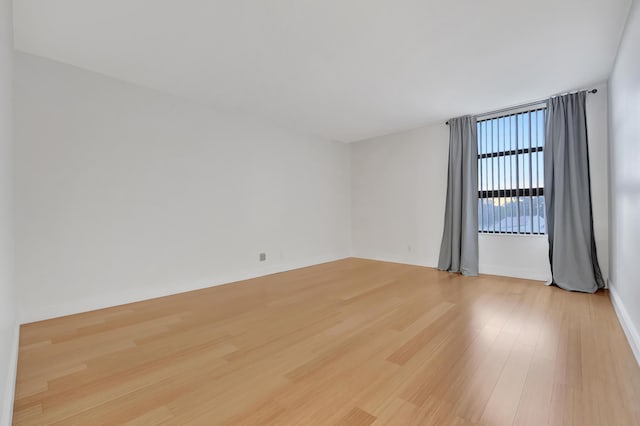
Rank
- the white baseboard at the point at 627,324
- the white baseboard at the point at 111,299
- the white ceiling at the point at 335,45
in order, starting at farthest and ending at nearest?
the white baseboard at the point at 111,299 → the white ceiling at the point at 335,45 → the white baseboard at the point at 627,324

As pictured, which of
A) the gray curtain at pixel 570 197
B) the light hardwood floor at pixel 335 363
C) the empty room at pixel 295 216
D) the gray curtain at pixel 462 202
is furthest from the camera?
the gray curtain at pixel 462 202

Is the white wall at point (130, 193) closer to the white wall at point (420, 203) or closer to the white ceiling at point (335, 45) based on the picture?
the white ceiling at point (335, 45)

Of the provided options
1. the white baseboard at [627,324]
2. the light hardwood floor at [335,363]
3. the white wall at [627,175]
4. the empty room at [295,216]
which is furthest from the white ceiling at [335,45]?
the light hardwood floor at [335,363]

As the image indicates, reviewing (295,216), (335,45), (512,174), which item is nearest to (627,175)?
(512,174)

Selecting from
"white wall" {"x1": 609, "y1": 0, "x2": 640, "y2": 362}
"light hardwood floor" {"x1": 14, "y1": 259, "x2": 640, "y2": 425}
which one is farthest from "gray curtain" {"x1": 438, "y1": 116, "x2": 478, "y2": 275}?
Result: "white wall" {"x1": 609, "y1": 0, "x2": 640, "y2": 362}

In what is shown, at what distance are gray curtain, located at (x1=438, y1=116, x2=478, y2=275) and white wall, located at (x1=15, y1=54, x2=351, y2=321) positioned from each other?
9.38 ft

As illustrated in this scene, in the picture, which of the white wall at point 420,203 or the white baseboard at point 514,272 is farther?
the white baseboard at point 514,272

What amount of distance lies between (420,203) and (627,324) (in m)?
3.32

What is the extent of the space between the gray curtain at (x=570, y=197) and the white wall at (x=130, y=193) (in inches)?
159

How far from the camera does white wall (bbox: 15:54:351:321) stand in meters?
2.73

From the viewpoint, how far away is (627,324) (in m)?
2.26

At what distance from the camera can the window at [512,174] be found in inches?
162

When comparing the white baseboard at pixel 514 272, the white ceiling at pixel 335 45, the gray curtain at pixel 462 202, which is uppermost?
the white ceiling at pixel 335 45

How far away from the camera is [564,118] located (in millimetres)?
3730
